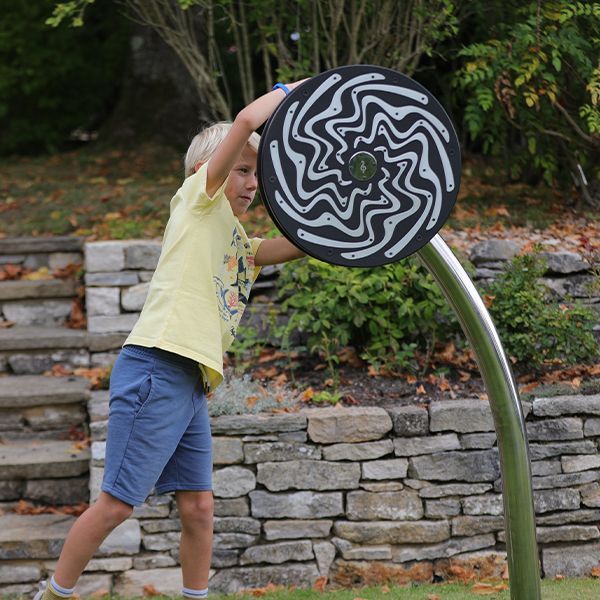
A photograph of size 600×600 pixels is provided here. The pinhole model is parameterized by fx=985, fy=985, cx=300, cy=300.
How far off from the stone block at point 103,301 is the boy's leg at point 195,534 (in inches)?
88.8

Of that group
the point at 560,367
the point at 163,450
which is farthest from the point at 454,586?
the point at 163,450

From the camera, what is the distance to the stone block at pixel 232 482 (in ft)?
13.4

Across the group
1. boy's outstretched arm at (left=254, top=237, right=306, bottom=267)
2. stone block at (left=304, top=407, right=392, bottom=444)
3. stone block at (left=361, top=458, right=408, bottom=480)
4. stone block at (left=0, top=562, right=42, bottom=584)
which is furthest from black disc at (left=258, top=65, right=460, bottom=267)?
stone block at (left=0, top=562, right=42, bottom=584)

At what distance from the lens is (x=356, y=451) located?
4.12 meters

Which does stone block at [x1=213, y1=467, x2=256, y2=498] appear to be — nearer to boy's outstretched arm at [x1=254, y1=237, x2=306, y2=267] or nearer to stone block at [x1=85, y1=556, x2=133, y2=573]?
stone block at [x1=85, y1=556, x2=133, y2=573]

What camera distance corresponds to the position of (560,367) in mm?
4680

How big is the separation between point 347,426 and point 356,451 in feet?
0.37

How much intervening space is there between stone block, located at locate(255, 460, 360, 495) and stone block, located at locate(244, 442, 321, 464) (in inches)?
0.8

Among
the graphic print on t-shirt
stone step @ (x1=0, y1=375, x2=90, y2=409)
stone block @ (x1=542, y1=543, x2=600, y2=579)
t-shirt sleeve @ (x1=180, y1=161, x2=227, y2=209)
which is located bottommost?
stone block @ (x1=542, y1=543, x2=600, y2=579)

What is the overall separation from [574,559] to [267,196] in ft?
8.09

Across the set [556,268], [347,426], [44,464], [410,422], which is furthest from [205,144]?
[556,268]

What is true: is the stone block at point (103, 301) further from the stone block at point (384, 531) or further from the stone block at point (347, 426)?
the stone block at point (384, 531)

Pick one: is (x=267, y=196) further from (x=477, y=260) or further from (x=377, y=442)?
(x=477, y=260)

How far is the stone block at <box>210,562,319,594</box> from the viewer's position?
13.4ft
